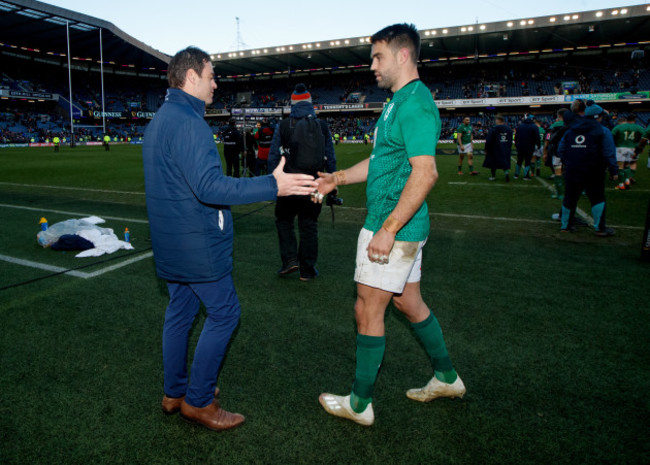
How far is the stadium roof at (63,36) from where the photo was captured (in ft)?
122

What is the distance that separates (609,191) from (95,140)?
54.3m

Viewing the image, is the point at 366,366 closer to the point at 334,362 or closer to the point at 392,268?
the point at 392,268

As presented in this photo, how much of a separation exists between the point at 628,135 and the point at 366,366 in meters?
13.4

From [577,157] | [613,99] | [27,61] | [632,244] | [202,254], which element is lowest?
[632,244]

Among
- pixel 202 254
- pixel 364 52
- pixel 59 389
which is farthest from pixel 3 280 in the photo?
pixel 364 52

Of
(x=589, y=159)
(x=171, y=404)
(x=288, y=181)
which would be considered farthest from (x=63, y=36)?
(x=288, y=181)

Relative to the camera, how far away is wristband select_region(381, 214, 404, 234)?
2.03 m

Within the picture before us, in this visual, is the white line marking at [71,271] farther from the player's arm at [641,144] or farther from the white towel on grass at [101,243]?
the player's arm at [641,144]

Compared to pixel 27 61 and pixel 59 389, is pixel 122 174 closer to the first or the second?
pixel 59 389

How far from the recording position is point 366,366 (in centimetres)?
237

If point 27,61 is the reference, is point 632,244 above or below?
below

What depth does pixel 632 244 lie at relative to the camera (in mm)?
6309

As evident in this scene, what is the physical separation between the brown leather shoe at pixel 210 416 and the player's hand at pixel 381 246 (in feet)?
4.33

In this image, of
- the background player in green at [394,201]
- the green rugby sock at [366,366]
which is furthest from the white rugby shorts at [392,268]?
the green rugby sock at [366,366]
